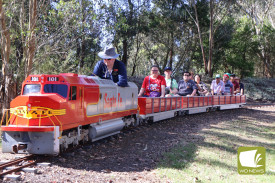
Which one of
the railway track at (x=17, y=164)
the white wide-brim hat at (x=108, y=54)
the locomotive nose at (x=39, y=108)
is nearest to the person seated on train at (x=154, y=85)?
the white wide-brim hat at (x=108, y=54)

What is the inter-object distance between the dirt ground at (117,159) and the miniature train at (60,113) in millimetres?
342

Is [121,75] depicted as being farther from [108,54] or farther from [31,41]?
[31,41]

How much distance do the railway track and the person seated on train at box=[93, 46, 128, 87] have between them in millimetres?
3497

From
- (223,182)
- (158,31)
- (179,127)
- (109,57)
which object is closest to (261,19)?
(158,31)

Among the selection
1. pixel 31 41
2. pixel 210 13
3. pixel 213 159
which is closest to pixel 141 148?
pixel 213 159

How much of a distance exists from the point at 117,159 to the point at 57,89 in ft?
7.04

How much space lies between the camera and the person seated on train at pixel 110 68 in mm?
9180

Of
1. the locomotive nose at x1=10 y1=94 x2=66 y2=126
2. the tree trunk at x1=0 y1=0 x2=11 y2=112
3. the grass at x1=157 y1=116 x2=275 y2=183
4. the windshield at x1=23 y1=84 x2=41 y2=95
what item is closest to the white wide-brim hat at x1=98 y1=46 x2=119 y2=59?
the windshield at x1=23 y1=84 x2=41 y2=95

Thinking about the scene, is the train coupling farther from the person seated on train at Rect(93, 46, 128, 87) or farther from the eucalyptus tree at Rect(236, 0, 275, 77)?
the eucalyptus tree at Rect(236, 0, 275, 77)

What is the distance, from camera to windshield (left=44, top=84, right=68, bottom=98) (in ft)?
22.3

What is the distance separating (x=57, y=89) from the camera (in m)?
6.85

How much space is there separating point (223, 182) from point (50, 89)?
4258 millimetres

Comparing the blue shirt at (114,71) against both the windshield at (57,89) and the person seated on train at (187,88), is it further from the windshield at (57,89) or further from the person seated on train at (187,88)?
the person seated on train at (187,88)
